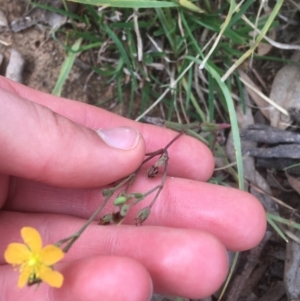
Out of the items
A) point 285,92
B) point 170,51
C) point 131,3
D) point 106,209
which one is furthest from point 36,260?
point 285,92

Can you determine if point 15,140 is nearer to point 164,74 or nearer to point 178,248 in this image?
point 178,248

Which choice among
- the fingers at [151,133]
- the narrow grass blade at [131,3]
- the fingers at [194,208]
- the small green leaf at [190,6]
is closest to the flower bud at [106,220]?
the fingers at [194,208]

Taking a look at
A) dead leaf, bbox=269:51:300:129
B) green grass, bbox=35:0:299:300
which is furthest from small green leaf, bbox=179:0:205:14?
dead leaf, bbox=269:51:300:129

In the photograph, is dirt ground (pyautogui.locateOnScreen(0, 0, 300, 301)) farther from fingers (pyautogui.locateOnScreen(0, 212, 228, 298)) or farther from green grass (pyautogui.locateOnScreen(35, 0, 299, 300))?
fingers (pyautogui.locateOnScreen(0, 212, 228, 298))

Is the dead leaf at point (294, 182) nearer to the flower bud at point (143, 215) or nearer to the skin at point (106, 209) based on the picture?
the skin at point (106, 209)

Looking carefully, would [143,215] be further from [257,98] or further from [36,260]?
[257,98]

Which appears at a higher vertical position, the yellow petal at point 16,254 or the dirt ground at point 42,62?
the yellow petal at point 16,254

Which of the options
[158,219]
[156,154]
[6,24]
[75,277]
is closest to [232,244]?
[158,219]
